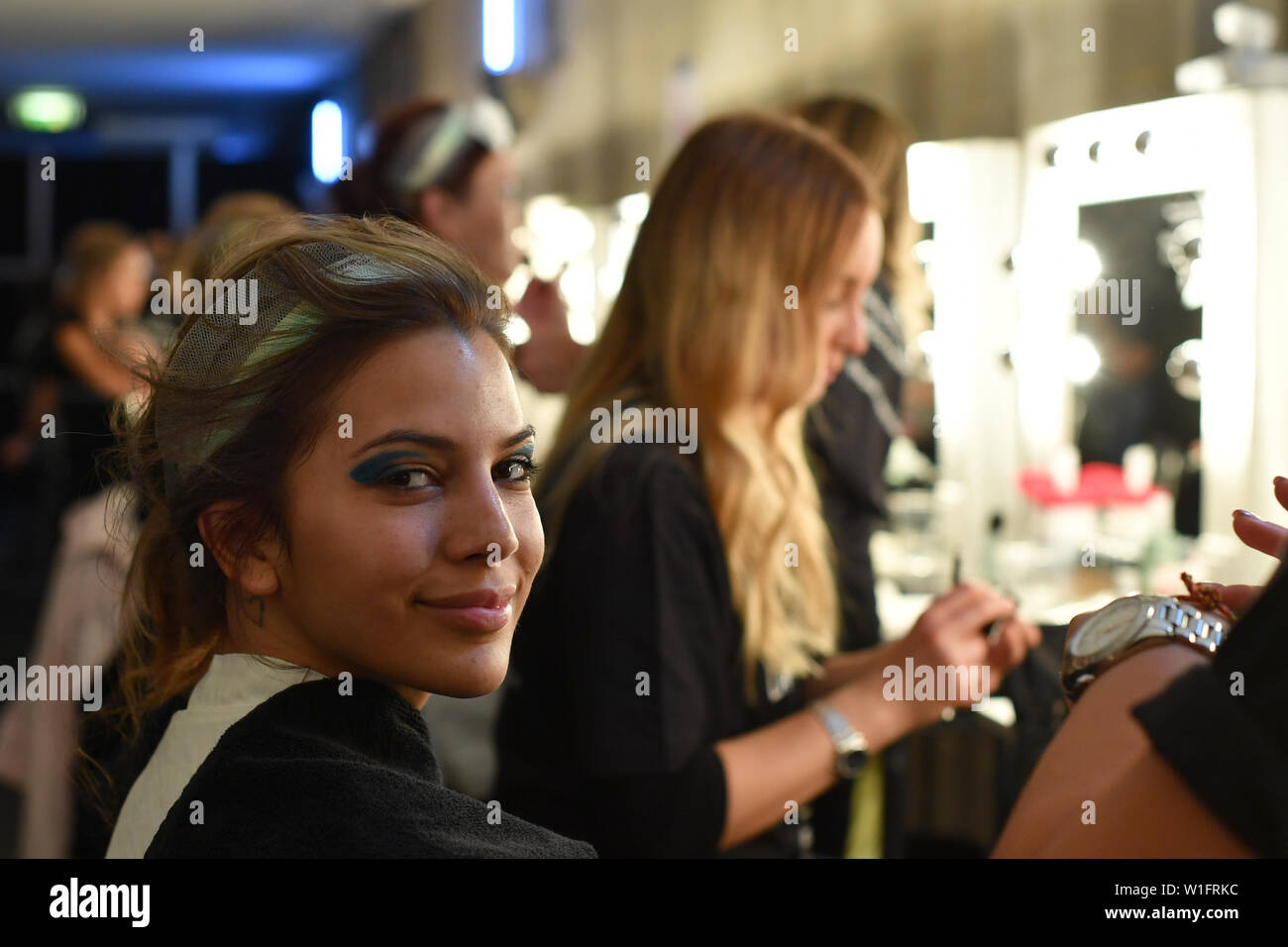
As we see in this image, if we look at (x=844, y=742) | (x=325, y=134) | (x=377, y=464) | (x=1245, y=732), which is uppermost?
(x=325, y=134)

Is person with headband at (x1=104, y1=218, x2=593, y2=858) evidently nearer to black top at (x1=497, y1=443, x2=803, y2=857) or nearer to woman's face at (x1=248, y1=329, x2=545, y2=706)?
woman's face at (x1=248, y1=329, x2=545, y2=706)

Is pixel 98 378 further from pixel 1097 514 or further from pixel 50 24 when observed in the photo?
pixel 50 24

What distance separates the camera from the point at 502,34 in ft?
16.9

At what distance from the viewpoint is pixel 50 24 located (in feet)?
23.3

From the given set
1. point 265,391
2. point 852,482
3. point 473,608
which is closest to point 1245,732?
point 473,608

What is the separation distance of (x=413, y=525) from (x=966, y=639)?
80cm

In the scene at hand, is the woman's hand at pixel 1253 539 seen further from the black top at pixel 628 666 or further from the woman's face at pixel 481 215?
the woman's face at pixel 481 215

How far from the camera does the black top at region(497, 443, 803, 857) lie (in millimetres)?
1096

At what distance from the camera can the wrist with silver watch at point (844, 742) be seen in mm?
1234

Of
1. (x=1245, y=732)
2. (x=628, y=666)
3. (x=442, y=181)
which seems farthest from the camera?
(x=442, y=181)

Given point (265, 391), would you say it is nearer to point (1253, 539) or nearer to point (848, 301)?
point (1253, 539)

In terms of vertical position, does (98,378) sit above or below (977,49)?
below

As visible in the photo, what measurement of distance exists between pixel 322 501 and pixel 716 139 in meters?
0.74

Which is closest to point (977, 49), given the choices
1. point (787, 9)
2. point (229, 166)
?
point (787, 9)
